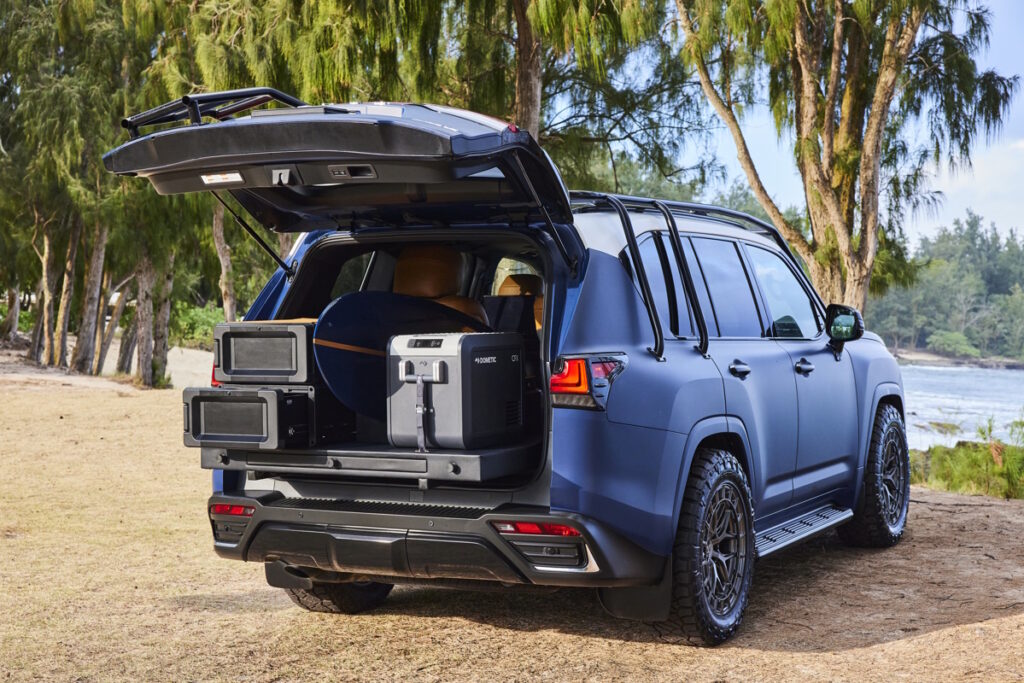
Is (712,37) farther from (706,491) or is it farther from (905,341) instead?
(905,341)

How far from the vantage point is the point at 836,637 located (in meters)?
5.58

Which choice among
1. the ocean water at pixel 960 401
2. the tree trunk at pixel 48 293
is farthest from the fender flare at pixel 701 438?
the tree trunk at pixel 48 293

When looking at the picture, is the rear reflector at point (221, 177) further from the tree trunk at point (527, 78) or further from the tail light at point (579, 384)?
the tree trunk at point (527, 78)

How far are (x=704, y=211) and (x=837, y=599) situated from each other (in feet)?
6.78

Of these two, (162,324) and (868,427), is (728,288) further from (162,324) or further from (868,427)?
(162,324)

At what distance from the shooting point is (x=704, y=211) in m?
6.20

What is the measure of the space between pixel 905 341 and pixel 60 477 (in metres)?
86.3

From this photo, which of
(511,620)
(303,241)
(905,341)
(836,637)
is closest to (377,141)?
(303,241)

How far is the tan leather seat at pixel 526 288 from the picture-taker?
226 inches

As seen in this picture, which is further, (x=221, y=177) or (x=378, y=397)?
(x=378, y=397)

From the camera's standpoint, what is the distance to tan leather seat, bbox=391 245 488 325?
575 centimetres

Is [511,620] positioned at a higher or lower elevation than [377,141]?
lower

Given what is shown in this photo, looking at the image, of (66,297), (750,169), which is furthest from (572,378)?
(66,297)

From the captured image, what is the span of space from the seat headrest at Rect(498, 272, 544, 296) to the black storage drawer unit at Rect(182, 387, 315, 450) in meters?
1.32
